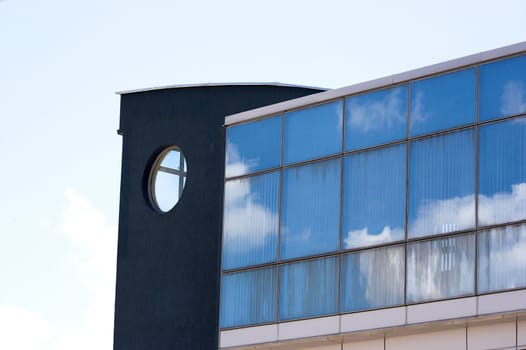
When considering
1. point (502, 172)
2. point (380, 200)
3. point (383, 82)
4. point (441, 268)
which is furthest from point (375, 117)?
point (441, 268)

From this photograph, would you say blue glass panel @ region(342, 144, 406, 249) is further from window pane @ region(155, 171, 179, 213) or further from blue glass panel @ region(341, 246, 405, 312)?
window pane @ region(155, 171, 179, 213)

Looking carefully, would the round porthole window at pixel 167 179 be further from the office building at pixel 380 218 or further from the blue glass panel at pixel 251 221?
the blue glass panel at pixel 251 221

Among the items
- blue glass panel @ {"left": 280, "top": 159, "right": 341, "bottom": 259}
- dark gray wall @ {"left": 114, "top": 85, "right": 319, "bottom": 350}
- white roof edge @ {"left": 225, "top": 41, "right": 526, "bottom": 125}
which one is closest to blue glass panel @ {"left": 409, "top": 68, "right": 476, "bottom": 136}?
white roof edge @ {"left": 225, "top": 41, "right": 526, "bottom": 125}

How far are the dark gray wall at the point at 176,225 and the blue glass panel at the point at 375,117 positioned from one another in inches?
206

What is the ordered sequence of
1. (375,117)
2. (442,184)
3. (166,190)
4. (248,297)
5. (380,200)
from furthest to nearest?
(166,190) < (248,297) < (375,117) < (380,200) < (442,184)

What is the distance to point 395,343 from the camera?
30.1 metres

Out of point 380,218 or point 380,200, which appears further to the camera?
point 380,200

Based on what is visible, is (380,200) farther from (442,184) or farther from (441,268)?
(441,268)

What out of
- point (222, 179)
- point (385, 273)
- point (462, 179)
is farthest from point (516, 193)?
point (222, 179)

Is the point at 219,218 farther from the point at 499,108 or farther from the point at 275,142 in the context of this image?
the point at 499,108

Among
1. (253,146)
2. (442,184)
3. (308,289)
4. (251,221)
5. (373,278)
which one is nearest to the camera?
(442,184)

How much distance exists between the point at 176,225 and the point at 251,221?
13.6 ft

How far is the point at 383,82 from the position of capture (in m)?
31.2

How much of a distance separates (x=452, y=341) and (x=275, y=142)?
621 centimetres
